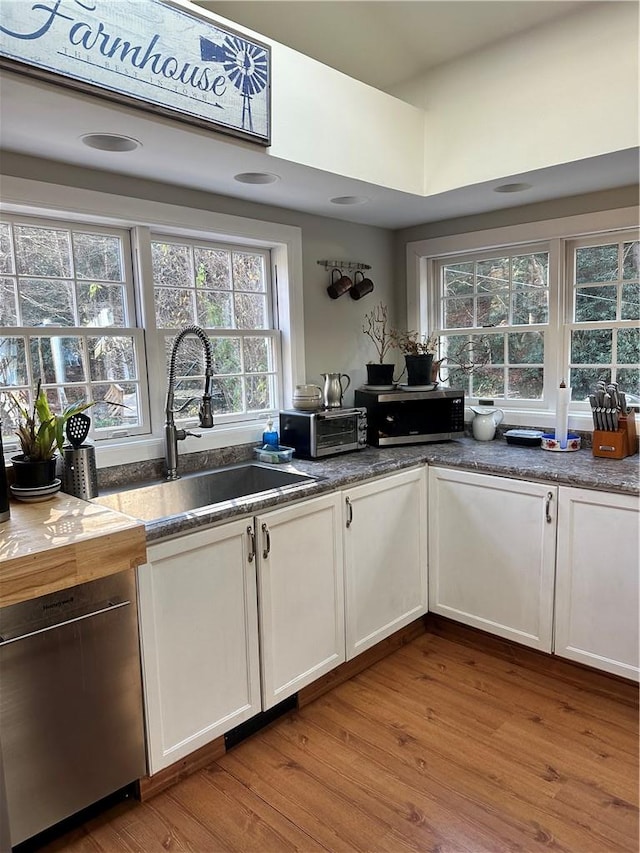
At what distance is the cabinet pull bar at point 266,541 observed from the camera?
205cm

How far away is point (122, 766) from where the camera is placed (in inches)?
69.1

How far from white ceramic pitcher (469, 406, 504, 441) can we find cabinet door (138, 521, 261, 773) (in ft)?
5.26

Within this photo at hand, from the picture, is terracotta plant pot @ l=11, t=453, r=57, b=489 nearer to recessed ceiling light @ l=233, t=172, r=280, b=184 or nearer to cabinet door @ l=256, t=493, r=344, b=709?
cabinet door @ l=256, t=493, r=344, b=709

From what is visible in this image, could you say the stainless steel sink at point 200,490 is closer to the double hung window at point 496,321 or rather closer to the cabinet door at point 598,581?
the cabinet door at point 598,581

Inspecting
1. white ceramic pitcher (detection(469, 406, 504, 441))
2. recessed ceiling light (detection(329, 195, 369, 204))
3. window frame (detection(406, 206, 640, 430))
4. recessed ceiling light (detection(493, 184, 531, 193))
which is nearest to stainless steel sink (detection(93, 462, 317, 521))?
white ceramic pitcher (detection(469, 406, 504, 441))

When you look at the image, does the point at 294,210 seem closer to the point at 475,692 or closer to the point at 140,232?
the point at 140,232

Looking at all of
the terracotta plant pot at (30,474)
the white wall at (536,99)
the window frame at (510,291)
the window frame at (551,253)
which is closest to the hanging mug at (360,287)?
the window frame at (551,253)

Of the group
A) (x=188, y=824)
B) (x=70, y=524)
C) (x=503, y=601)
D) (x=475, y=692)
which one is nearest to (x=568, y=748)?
(x=475, y=692)

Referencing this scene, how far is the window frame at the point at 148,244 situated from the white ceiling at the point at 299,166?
0.39 feet

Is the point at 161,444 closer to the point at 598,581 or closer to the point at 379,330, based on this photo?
the point at 379,330

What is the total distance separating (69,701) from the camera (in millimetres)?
1624

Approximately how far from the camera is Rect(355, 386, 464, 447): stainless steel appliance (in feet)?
9.71

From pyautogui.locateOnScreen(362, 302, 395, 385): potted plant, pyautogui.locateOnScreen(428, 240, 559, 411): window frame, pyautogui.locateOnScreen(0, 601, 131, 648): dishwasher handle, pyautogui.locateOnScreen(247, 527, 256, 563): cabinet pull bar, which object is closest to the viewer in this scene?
pyautogui.locateOnScreen(0, 601, 131, 648): dishwasher handle

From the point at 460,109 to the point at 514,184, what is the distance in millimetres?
395
